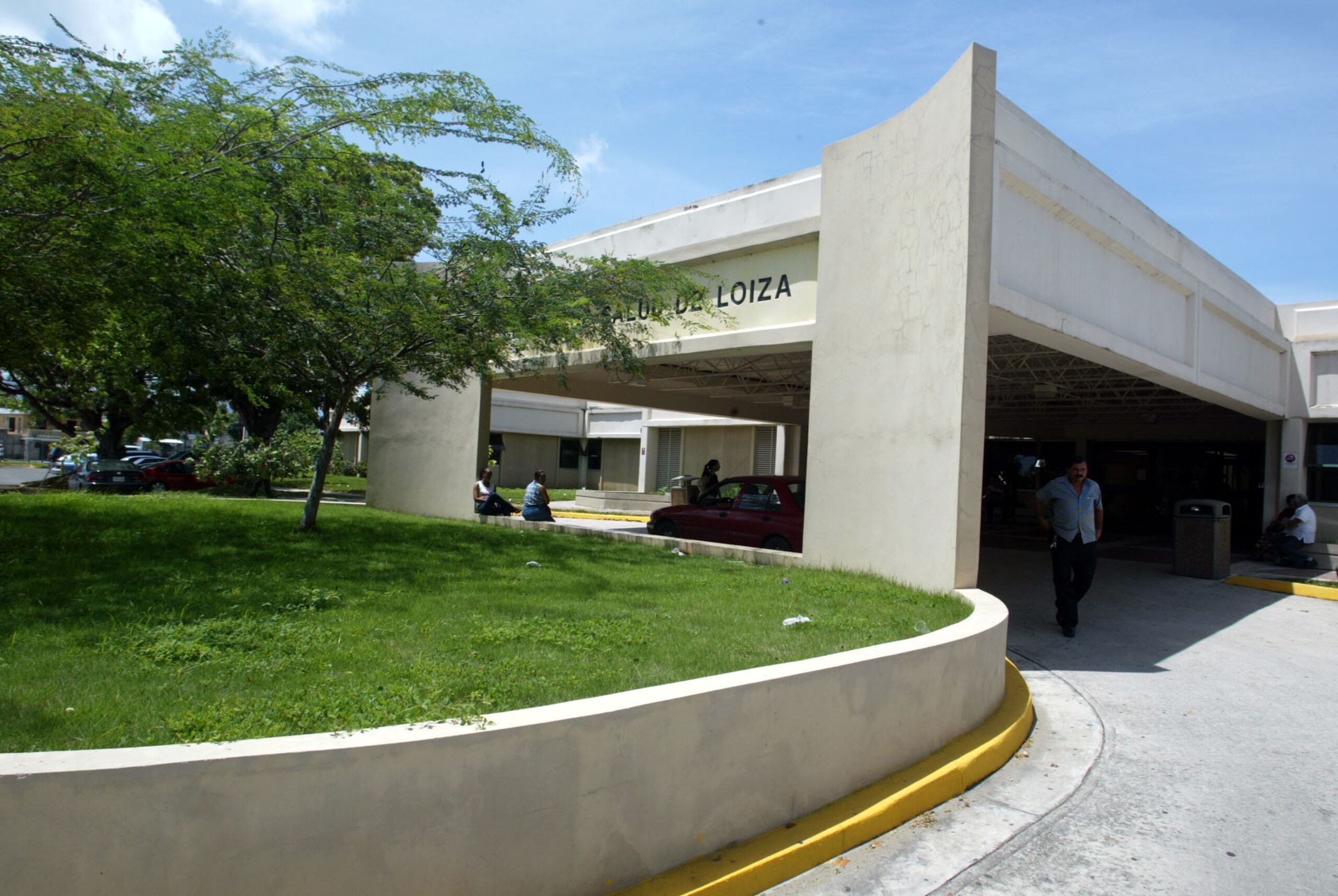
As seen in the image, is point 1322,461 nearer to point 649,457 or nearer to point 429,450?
point 429,450

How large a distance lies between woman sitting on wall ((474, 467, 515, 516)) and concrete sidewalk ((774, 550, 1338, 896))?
27.9ft

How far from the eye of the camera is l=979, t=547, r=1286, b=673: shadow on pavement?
8422 millimetres

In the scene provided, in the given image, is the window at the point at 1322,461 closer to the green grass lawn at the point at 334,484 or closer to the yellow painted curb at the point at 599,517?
the yellow painted curb at the point at 599,517

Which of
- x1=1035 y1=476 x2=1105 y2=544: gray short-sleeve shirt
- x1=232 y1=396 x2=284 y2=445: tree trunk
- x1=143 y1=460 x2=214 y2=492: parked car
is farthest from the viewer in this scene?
x1=232 y1=396 x2=284 y2=445: tree trunk

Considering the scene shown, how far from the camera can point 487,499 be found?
48.9 ft

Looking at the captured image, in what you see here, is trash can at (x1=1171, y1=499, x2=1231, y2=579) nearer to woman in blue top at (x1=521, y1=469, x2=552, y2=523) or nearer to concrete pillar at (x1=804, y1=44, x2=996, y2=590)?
concrete pillar at (x1=804, y1=44, x2=996, y2=590)

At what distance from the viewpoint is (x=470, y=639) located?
5.30m

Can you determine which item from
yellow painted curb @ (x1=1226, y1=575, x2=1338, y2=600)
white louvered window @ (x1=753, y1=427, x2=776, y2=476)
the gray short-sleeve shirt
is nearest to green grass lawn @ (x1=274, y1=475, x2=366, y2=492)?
white louvered window @ (x1=753, y1=427, x2=776, y2=476)

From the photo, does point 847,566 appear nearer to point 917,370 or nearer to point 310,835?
point 917,370

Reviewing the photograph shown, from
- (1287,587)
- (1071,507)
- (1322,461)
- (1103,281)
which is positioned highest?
(1103,281)

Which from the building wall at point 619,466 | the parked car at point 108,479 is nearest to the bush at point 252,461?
the parked car at point 108,479

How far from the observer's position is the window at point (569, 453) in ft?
140

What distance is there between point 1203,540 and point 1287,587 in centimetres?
126

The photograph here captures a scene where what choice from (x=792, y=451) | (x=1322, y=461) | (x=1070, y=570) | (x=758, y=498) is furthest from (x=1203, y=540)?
(x=792, y=451)
